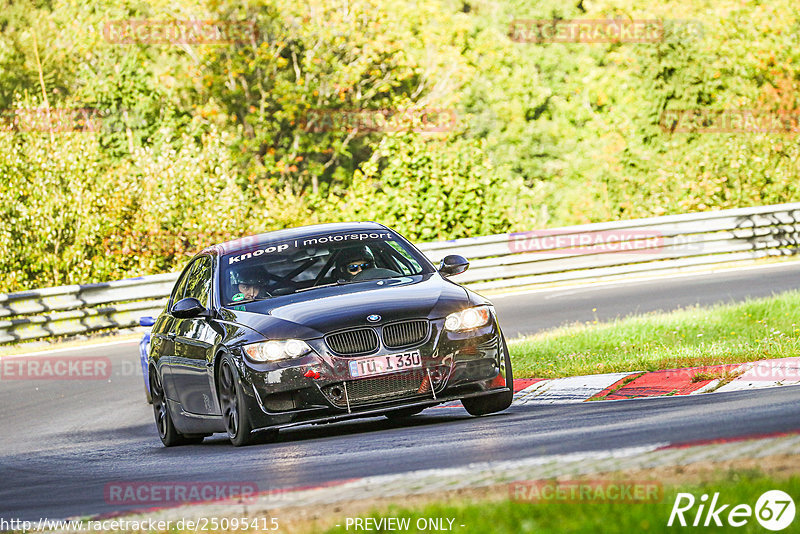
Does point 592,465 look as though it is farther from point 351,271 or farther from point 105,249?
point 105,249

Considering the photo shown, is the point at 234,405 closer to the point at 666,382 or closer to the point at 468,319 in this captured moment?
the point at 468,319

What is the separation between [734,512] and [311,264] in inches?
232

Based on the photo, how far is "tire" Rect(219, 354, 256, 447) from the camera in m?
8.57

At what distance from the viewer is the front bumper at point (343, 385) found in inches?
329

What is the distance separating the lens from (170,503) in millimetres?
6199

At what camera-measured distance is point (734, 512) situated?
14.0 feet

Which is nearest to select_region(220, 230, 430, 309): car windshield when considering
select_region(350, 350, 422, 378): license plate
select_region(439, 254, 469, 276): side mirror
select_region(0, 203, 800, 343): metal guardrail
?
select_region(439, 254, 469, 276): side mirror

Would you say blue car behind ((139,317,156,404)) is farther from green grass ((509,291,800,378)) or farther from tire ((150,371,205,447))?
green grass ((509,291,800,378))

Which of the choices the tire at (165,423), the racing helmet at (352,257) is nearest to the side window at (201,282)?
the tire at (165,423)

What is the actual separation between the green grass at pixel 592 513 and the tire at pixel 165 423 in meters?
5.57

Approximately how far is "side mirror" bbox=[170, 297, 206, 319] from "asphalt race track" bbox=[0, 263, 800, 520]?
3.39 ft

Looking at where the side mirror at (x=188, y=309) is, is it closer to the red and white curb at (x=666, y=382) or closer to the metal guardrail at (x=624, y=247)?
the red and white curb at (x=666, y=382)

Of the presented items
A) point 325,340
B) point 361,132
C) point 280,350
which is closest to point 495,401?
point 325,340

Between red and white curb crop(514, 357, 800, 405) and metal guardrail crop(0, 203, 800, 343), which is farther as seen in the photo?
metal guardrail crop(0, 203, 800, 343)
